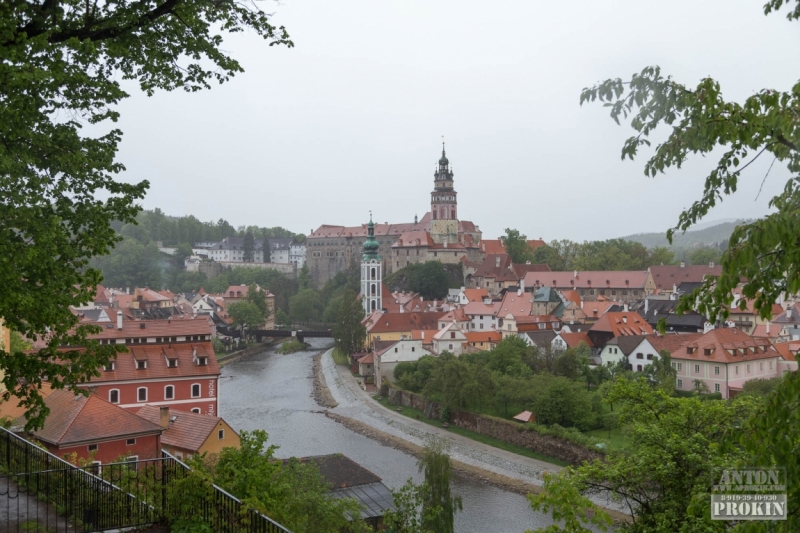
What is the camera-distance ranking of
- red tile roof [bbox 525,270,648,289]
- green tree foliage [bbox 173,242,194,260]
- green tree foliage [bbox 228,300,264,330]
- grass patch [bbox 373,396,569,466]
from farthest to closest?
green tree foliage [bbox 173,242,194,260]
green tree foliage [bbox 228,300,264,330]
red tile roof [bbox 525,270,648,289]
grass patch [bbox 373,396,569,466]

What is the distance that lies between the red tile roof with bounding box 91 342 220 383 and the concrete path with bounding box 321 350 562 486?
7.96 m

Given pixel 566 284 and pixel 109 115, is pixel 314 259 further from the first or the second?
pixel 109 115

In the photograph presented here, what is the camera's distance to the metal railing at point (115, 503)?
5.45 m

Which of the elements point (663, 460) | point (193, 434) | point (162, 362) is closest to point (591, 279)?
point (162, 362)

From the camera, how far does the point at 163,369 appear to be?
1947cm

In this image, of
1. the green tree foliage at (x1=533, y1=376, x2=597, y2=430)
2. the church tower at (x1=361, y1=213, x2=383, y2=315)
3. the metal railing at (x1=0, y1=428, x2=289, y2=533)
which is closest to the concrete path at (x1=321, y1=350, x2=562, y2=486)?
the green tree foliage at (x1=533, y1=376, x2=597, y2=430)

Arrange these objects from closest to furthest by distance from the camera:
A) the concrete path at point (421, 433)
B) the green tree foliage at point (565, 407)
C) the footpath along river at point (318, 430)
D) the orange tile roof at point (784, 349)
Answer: the footpath along river at point (318, 430)
the concrete path at point (421, 433)
the green tree foliage at point (565, 407)
the orange tile roof at point (784, 349)

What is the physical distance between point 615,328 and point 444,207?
40197mm

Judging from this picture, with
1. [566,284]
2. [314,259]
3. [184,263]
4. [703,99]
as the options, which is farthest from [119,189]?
[184,263]

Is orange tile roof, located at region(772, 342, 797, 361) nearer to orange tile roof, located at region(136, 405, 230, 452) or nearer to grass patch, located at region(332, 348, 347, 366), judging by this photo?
grass patch, located at region(332, 348, 347, 366)

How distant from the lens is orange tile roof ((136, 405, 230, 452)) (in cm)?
1424

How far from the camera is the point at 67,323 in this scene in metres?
5.28

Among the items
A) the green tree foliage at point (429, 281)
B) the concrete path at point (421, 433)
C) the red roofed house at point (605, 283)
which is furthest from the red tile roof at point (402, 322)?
the green tree foliage at point (429, 281)

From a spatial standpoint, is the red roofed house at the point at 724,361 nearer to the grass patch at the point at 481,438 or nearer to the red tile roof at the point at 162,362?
the grass patch at the point at 481,438
